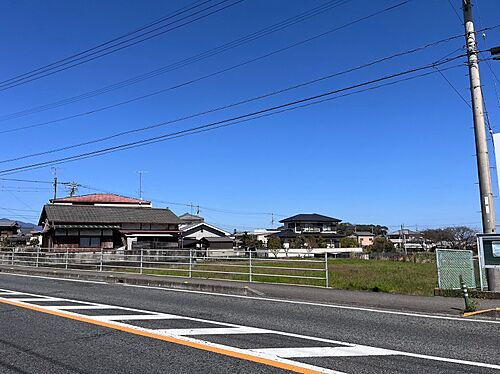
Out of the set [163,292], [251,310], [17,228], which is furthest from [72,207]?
[17,228]

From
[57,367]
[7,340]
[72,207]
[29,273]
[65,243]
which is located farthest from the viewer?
[72,207]

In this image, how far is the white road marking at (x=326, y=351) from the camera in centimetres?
534

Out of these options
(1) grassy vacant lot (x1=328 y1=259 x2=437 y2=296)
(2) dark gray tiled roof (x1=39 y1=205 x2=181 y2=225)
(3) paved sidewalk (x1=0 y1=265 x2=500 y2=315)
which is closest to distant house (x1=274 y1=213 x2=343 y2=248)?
(2) dark gray tiled roof (x1=39 y1=205 x2=181 y2=225)

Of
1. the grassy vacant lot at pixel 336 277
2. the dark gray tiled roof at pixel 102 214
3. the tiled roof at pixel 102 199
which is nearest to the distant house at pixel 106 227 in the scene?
the dark gray tiled roof at pixel 102 214

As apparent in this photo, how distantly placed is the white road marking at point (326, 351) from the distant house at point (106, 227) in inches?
1473

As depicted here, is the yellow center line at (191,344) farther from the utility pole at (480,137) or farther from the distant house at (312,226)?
the distant house at (312,226)

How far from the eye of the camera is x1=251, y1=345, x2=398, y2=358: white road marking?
5336 millimetres

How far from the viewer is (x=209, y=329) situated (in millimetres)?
6844

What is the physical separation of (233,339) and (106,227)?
39.5 metres

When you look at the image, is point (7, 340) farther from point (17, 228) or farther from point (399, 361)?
point (17, 228)

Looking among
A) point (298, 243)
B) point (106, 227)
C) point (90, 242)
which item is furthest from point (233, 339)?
point (298, 243)

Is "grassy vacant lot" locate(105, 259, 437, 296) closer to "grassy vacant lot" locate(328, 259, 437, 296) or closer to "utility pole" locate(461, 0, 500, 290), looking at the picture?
"grassy vacant lot" locate(328, 259, 437, 296)

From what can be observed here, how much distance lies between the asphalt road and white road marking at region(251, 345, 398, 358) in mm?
13

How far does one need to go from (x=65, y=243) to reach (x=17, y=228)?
56.4m
